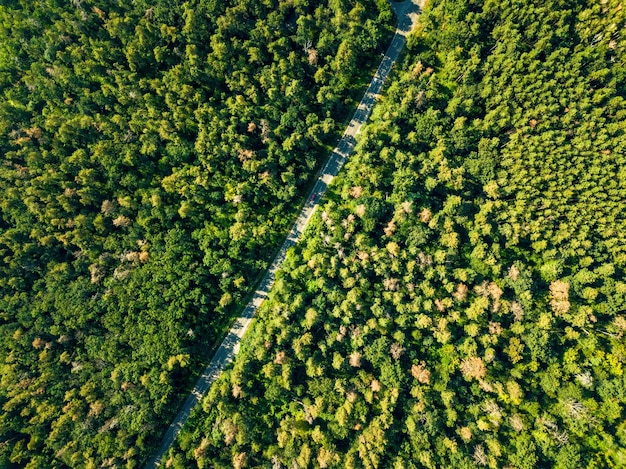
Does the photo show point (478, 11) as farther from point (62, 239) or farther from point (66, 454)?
point (66, 454)

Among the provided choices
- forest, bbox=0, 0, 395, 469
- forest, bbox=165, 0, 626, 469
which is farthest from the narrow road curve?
forest, bbox=165, 0, 626, 469

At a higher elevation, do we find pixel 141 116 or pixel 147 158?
pixel 141 116

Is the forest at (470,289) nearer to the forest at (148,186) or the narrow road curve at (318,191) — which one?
the narrow road curve at (318,191)

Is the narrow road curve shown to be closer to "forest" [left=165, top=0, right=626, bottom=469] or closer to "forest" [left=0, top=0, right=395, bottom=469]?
"forest" [left=0, top=0, right=395, bottom=469]

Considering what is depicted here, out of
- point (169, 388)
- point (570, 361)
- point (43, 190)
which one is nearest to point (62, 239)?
point (43, 190)

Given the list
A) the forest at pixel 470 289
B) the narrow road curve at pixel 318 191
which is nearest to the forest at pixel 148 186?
the narrow road curve at pixel 318 191

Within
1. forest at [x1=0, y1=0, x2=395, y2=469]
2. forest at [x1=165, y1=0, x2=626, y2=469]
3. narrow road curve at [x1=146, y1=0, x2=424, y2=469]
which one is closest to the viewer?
forest at [x1=165, y1=0, x2=626, y2=469]
